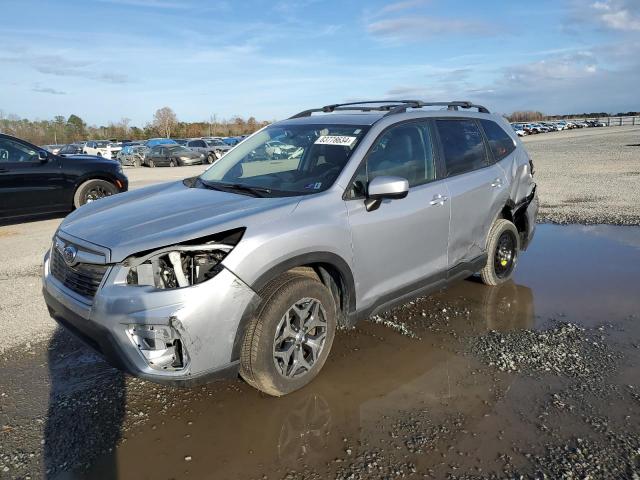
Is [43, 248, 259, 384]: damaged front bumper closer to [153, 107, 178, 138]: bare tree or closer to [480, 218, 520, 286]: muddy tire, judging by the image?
[480, 218, 520, 286]: muddy tire

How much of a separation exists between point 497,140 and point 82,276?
4204mm

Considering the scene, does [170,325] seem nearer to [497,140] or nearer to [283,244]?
[283,244]

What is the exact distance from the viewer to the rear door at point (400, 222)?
3656 millimetres

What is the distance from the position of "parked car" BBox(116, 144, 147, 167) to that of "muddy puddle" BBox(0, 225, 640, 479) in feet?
98.3

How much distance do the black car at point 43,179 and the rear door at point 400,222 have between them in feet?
24.5

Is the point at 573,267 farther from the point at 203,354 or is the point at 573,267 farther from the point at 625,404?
the point at 203,354

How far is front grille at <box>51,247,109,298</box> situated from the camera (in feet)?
9.86

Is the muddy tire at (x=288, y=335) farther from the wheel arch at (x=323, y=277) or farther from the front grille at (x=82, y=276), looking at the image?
the front grille at (x=82, y=276)

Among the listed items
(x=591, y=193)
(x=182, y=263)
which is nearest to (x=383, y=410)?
(x=182, y=263)

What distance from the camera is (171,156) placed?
95.7ft

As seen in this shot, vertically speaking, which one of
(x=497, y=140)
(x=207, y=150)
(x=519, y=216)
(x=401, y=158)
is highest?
(x=207, y=150)

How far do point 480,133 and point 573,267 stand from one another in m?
2.10

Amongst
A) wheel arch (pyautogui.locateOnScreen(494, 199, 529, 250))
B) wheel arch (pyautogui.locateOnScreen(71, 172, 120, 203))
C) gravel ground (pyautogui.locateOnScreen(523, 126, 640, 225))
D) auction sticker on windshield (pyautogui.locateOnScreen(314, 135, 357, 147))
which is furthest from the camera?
wheel arch (pyautogui.locateOnScreen(71, 172, 120, 203))

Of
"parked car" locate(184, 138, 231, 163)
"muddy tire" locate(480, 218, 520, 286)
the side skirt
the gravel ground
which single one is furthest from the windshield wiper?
"parked car" locate(184, 138, 231, 163)
